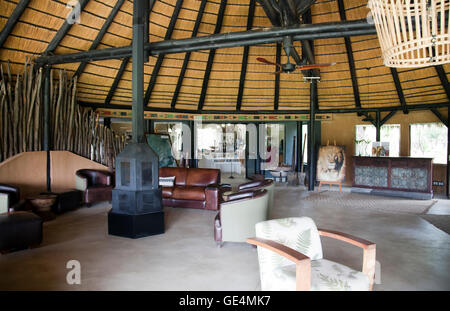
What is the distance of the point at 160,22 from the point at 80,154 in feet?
13.6

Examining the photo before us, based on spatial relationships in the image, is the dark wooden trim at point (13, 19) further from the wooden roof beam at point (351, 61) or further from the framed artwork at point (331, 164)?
the framed artwork at point (331, 164)

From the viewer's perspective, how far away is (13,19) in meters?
5.94

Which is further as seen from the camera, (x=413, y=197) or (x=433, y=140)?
(x=433, y=140)

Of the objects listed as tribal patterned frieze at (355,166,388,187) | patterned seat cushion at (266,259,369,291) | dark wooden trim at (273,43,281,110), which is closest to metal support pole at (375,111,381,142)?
tribal patterned frieze at (355,166,388,187)

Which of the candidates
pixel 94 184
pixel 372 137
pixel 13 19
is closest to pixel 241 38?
pixel 13 19

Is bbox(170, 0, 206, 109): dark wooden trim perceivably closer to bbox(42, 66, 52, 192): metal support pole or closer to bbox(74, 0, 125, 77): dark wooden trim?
bbox(74, 0, 125, 77): dark wooden trim

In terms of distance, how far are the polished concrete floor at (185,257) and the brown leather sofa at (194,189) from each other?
0.77m

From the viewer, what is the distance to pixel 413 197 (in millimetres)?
8844

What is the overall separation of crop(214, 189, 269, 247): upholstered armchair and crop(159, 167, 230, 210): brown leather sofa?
7.91 feet

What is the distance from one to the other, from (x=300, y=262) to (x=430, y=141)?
9.77 m

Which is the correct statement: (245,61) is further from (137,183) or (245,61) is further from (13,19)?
(137,183)

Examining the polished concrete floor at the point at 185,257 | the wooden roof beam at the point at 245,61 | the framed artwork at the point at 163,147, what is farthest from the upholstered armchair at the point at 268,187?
the framed artwork at the point at 163,147
